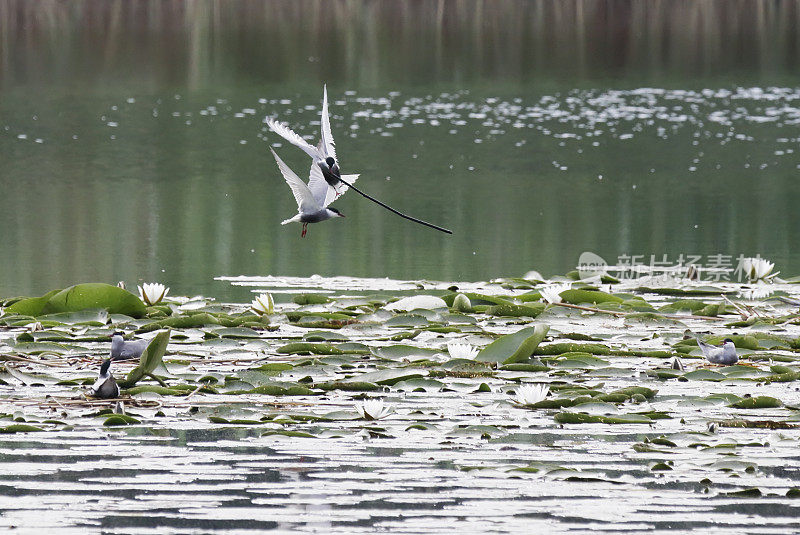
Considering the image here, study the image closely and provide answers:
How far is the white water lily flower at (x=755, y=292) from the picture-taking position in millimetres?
7520

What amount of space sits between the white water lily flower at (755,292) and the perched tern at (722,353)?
6.30 ft

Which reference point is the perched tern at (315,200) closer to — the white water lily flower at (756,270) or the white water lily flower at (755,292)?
the white water lily flower at (755,292)

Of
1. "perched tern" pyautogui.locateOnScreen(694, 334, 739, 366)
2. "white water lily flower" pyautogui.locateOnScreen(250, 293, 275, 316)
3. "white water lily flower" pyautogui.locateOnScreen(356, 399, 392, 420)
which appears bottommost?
"white water lily flower" pyautogui.locateOnScreen(356, 399, 392, 420)

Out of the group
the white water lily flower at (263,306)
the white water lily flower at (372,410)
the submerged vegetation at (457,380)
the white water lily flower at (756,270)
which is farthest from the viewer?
the white water lily flower at (756,270)

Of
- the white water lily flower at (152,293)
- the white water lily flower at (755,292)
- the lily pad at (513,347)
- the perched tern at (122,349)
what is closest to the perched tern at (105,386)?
the perched tern at (122,349)

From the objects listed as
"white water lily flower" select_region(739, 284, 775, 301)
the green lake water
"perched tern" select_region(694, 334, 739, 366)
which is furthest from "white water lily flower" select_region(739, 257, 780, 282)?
"perched tern" select_region(694, 334, 739, 366)

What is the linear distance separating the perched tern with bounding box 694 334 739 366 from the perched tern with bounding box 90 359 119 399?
2418 mm

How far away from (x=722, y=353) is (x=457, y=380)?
1.15 meters

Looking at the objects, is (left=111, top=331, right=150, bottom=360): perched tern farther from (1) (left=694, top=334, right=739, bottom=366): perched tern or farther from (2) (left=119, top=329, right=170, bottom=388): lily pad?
(1) (left=694, top=334, right=739, bottom=366): perched tern

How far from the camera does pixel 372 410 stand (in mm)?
4645

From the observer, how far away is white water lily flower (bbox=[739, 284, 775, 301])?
296 inches

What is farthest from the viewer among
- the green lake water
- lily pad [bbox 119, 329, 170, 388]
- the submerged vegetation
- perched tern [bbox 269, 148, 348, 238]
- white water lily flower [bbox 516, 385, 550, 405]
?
the green lake water

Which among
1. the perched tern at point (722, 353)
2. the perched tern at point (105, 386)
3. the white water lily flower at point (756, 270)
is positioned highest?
the white water lily flower at point (756, 270)

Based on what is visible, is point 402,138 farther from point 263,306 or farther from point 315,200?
point 315,200
